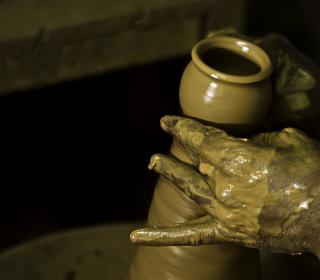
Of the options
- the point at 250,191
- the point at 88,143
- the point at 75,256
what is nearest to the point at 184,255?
the point at 250,191

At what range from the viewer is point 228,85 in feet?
3.40

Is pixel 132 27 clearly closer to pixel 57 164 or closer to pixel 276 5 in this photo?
pixel 57 164

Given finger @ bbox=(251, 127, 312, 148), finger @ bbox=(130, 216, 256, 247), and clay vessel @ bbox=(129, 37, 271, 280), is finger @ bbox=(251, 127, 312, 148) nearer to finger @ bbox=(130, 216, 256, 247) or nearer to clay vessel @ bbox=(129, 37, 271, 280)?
clay vessel @ bbox=(129, 37, 271, 280)

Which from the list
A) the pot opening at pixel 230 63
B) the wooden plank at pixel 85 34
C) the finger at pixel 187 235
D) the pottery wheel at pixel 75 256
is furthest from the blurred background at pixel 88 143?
the finger at pixel 187 235

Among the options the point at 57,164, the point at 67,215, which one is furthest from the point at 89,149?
the point at 67,215

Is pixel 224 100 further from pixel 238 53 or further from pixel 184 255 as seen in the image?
pixel 184 255

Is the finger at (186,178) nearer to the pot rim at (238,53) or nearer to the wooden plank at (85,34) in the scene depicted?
the pot rim at (238,53)

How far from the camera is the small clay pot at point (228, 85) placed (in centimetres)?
104

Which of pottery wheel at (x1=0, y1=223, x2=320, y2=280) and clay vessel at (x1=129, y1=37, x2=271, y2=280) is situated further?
pottery wheel at (x1=0, y1=223, x2=320, y2=280)

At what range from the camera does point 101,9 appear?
1.84m

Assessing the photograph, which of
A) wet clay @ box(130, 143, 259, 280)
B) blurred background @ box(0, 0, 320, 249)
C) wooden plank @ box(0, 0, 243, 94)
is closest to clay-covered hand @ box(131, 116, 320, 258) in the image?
wet clay @ box(130, 143, 259, 280)

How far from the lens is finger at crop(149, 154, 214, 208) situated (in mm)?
1007

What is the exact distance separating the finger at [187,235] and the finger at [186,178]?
4cm

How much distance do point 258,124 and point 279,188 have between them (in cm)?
19
